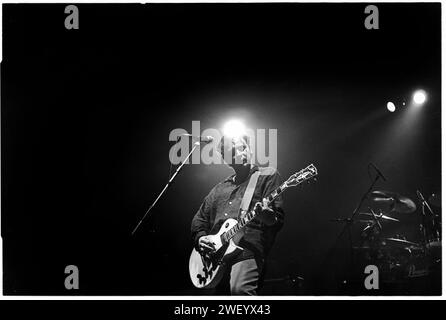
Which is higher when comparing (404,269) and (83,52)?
(83,52)

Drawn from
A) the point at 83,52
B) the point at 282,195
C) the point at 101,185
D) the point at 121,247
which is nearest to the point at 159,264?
the point at 121,247

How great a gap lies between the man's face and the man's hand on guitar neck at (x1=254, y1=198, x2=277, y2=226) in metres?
0.37

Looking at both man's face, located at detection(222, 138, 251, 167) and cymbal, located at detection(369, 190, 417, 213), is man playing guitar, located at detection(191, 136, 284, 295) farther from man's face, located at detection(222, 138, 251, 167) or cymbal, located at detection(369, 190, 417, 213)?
cymbal, located at detection(369, 190, 417, 213)

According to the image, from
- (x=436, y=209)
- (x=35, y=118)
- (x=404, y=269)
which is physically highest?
(x=35, y=118)

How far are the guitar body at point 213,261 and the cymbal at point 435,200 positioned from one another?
1449mm

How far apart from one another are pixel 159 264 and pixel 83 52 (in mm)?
1744

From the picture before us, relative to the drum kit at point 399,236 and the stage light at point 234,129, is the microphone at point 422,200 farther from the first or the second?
the stage light at point 234,129

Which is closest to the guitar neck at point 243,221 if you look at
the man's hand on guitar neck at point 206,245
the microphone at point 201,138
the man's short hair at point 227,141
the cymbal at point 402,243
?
the man's hand on guitar neck at point 206,245

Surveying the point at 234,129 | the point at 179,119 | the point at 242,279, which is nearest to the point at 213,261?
the point at 242,279

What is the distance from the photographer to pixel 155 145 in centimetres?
396

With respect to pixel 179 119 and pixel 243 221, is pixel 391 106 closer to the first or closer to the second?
pixel 243 221

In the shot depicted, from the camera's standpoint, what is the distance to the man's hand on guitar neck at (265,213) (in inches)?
145
